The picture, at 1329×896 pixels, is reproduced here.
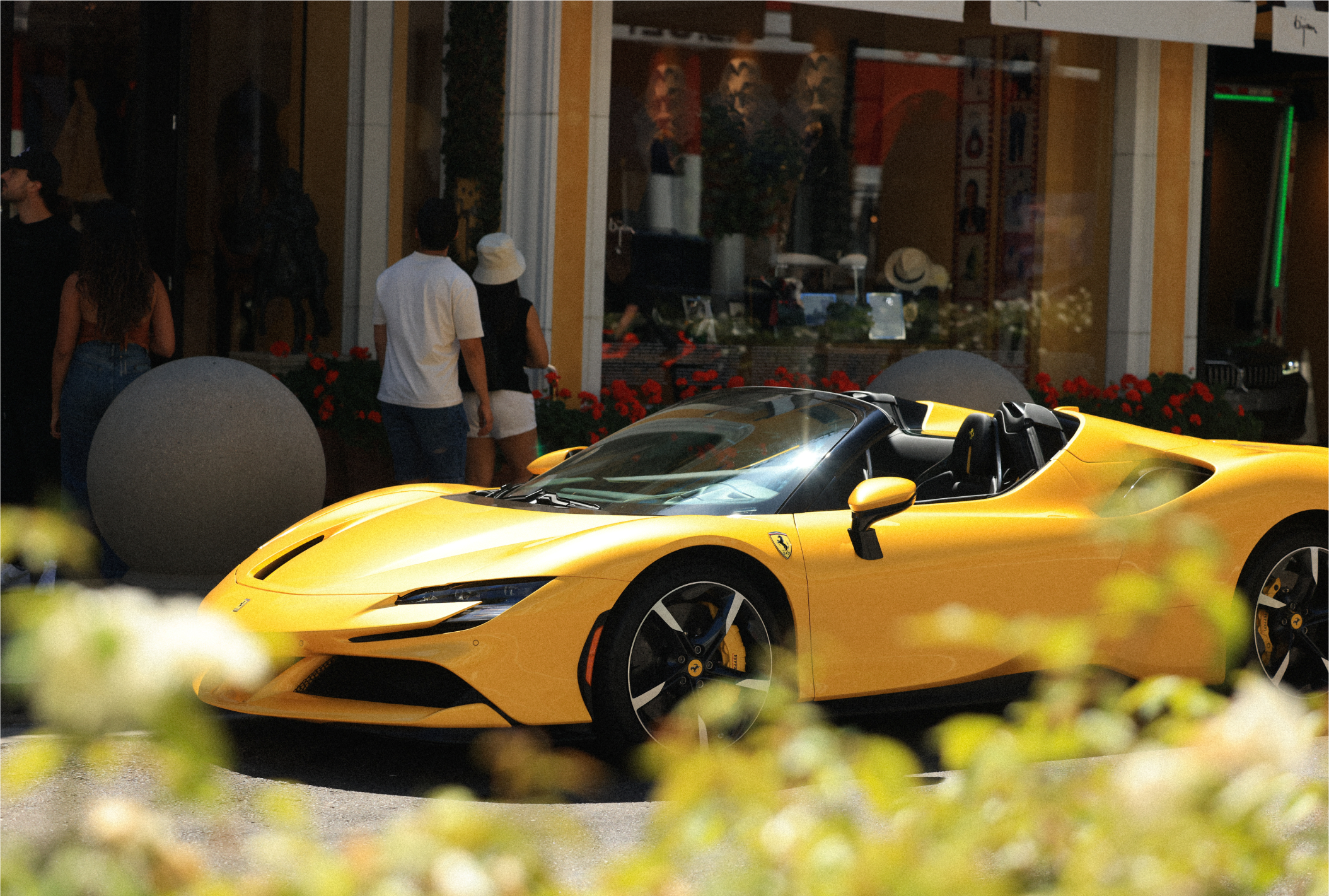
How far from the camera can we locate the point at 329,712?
4832 mm

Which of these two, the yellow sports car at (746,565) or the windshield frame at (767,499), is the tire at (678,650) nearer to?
the yellow sports car at (746,565)

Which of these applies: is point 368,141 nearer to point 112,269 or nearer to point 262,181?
point 262,181

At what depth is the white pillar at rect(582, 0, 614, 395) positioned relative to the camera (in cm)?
1095

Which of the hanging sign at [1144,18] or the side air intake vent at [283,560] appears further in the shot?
the hanging sign at [1144,18]

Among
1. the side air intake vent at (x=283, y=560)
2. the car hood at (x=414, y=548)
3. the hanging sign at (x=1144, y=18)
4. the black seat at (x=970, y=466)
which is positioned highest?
the hanging sign at (x=1144, y=18)

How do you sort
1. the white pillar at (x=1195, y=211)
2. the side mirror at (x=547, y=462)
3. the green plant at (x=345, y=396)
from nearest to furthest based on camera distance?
1. the side mirror at (x=547, y=462)
2. the green plant at (x=345, y=396)
3. the white pillar at (x=1195, y=211)

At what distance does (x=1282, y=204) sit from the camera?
54.3ft

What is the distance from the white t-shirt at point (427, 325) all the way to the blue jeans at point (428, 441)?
6 cm

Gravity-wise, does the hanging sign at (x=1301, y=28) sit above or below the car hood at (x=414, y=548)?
above

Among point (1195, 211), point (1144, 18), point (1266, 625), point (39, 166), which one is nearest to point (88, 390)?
point (39, 166)

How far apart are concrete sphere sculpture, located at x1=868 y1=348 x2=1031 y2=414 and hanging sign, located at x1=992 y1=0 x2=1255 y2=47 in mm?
2428

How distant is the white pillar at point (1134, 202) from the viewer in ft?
43.0

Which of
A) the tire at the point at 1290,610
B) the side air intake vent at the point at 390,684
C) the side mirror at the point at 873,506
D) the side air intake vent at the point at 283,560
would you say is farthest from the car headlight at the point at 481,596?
the tire at the point at 1290,610

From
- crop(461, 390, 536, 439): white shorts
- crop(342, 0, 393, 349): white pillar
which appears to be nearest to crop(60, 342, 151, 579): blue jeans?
crop(461, 390, 536, 439): white shorts
